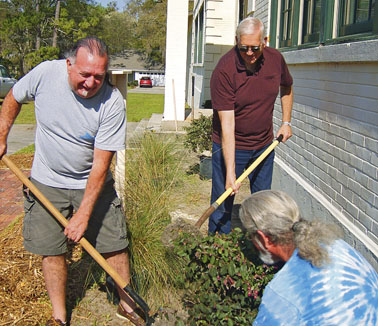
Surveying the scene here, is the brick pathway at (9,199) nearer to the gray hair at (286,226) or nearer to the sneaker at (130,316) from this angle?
the sneaker at (130,316)

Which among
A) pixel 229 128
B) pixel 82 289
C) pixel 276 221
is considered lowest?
pixel 82 289

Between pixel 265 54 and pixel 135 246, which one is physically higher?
pixel 265 54

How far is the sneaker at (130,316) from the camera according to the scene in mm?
3291

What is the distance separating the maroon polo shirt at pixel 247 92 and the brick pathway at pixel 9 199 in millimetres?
2839

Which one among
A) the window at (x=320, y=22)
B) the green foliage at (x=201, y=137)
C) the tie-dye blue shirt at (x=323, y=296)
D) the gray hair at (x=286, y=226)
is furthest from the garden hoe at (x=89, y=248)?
the green foliage at (x=201, y=137)

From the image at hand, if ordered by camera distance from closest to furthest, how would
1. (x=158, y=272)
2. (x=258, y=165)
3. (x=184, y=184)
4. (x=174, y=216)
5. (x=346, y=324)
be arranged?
(x=346, y=324), (x=158, y=272), (x=258, y=165), (x=174, y=216), (x=184, y=184)

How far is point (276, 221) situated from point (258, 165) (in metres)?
2.04

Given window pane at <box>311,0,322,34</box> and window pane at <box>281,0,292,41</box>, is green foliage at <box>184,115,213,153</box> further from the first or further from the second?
window pane at <box>311,0,322,34</box>

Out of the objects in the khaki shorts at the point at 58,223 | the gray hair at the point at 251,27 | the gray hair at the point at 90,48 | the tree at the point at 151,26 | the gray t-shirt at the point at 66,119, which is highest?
the tree at the point at 151,26

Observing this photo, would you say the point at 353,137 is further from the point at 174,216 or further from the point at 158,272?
the point at 174,216

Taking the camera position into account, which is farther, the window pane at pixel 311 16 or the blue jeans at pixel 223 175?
the window pane at pixel 311 16

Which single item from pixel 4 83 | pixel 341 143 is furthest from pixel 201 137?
pixel 4 83

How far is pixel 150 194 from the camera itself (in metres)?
4.35

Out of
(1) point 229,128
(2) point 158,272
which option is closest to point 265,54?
(1) point 229,128
